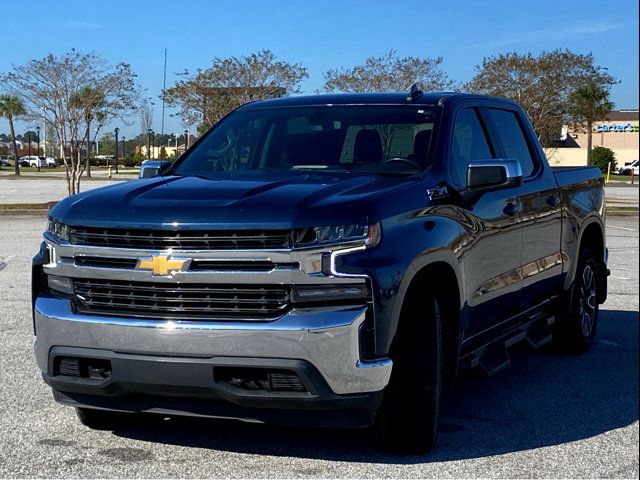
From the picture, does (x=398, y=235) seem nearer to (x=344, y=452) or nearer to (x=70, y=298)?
(x=344, y=452)

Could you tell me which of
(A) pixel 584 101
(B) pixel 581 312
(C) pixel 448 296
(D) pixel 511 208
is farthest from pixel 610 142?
(C) pixel 448 296

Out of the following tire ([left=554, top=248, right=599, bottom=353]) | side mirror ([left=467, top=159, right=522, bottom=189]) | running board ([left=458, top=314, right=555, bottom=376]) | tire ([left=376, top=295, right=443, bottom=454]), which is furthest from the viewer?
tire ([left=554, top=248, right=599, bottom=353])

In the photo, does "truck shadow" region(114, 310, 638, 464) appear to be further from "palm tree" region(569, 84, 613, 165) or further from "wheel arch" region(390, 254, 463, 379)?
"palm tree" region(569, 84, 613, 165)

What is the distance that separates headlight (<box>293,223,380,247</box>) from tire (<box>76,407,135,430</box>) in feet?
5.33

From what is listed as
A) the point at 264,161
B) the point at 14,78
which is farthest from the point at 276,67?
the point at 264,161

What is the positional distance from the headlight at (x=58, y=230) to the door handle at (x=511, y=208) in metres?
2.59

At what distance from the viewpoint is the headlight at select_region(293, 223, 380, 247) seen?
420cm

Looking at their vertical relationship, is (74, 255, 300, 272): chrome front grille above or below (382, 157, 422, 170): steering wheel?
below

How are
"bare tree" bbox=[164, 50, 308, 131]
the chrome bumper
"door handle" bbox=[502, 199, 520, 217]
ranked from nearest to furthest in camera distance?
the chrome bumper < "door handle" bbox=[502, 199, 520, 217] < "bare tree" bbox=[164, 50, 308, 131]

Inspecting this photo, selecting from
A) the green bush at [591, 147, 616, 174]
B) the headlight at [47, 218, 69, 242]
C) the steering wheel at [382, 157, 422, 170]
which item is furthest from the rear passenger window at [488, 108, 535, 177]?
the green bush at [591, 147, 616, 174]

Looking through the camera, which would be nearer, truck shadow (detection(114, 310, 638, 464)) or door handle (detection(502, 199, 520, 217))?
truck shadow (detection(114, 310, 638, 464))

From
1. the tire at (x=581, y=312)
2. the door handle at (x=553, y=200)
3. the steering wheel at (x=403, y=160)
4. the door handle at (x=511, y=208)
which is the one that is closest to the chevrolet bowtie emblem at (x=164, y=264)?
the steering wheel at (x=403, y=160)

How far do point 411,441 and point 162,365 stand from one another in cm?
129

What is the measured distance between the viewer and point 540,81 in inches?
1544
